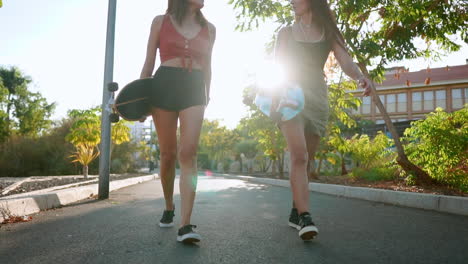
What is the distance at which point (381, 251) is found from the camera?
257 centimetres

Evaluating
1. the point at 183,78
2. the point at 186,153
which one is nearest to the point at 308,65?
the point at 183,78

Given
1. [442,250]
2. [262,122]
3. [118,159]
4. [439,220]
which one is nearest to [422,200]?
[439,220]

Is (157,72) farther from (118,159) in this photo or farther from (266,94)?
(118,159)

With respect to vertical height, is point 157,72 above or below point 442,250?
above

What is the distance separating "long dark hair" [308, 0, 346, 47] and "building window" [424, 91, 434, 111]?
37830mm

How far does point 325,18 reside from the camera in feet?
11.0

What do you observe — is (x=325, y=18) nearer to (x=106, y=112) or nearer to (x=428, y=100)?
(x=106, y=112)

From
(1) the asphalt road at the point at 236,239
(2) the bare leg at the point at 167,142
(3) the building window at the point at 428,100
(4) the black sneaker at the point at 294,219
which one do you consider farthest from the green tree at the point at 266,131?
(3) the building window at the point at 428,100

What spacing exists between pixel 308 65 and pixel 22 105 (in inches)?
1513

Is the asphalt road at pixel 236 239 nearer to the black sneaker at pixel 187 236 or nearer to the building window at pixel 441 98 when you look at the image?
the black sneaker at pixel 187 236

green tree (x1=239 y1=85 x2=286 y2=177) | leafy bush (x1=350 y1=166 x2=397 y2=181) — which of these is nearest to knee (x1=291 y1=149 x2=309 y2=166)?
leafy bush (x1=350 y1=166 x2=397 y2=181)

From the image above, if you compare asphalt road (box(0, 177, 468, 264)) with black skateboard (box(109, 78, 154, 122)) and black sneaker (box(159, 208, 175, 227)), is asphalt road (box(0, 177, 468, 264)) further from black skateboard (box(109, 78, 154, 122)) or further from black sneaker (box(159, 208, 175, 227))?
black skateboard (box(109, 78, 154, 122))

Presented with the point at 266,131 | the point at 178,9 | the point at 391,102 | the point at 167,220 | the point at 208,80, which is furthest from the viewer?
the point at 391,102

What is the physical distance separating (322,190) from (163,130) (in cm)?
654
